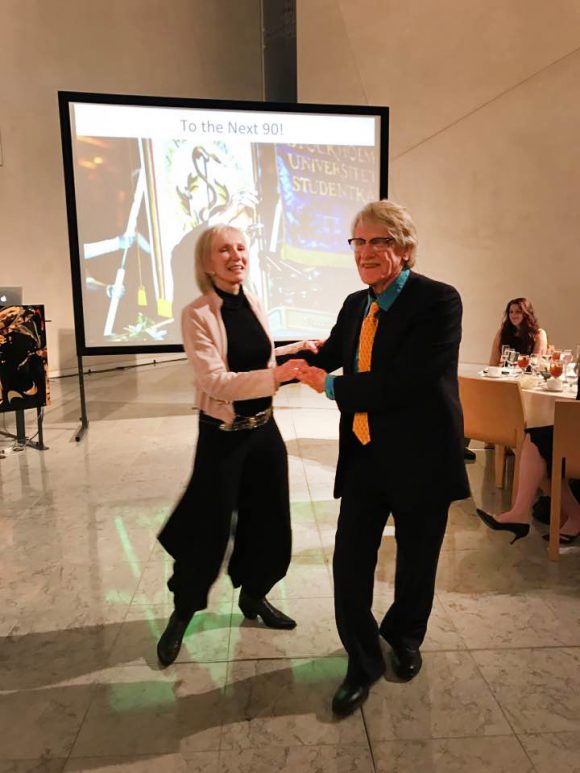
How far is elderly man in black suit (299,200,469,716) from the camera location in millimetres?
1805

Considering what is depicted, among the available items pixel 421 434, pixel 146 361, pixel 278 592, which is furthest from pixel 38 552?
pixel 146 361

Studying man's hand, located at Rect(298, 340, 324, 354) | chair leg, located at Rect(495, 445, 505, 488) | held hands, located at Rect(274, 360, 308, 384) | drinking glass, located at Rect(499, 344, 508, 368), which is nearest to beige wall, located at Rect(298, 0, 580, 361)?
drinking glass, located at Rect(499, 344, 508, 368)

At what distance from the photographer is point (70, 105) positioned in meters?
5.17

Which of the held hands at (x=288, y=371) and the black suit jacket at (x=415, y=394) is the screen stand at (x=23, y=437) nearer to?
the held hands at (x=288, y=371)

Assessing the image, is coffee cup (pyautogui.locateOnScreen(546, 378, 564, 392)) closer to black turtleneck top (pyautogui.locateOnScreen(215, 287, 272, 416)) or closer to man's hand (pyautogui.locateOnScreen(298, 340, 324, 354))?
man's hand (pyautogui.locateOnScreen(298, 340, 324, 354))

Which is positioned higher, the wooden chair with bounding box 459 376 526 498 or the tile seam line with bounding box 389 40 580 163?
the tile seam line with bounding box 389 40 580 163

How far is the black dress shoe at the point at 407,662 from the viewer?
214 cm

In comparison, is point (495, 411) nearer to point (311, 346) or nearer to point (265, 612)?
point (311, 346)

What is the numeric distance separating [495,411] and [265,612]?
6.47ft

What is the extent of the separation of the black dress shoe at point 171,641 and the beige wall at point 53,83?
7054mm

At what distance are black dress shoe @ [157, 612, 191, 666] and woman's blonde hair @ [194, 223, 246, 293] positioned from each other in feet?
4.08

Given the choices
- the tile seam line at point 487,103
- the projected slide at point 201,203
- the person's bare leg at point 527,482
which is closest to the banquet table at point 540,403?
the person's bare leg at point 527,482

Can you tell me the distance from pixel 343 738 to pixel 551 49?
8045mm

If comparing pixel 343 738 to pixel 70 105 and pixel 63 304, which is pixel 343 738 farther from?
pixel 63 304
